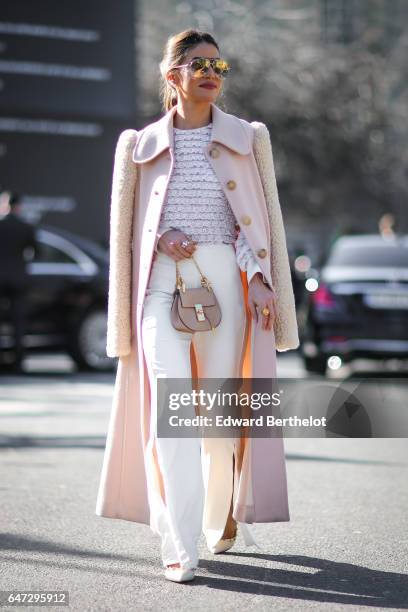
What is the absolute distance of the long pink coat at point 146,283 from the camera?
486 centimetres

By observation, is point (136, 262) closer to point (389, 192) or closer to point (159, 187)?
point (159, 187)

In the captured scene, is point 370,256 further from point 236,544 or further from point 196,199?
point 196,199

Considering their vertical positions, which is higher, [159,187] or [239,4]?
[239,4]

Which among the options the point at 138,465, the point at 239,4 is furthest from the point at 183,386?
the point at 239,4

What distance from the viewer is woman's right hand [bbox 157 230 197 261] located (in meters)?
4.73

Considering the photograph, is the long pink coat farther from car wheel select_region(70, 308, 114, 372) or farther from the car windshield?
car wheel select_region(70, 308, 114, 372)

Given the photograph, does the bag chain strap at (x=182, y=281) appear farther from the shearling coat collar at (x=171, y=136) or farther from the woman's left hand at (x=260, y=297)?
the shearling coat collar at (x=171, y=136)

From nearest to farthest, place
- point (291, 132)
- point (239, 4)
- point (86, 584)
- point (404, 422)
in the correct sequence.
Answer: point (86, 584) < point (404, 422) < point (291, 132) < point (239, 4)

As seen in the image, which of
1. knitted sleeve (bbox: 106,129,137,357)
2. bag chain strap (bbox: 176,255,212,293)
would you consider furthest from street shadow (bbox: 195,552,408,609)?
bag chain strap (bbox: 176,255,212,293)

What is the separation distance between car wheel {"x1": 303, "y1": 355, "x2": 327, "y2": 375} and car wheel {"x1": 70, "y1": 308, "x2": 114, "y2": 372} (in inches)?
77.1

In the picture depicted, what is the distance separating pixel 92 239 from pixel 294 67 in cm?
1571

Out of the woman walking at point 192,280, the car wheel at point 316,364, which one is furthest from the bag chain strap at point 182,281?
the car wheel at point 316,364

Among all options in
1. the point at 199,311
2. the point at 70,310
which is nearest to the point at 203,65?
the point at 199,311

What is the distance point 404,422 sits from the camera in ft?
32.1
